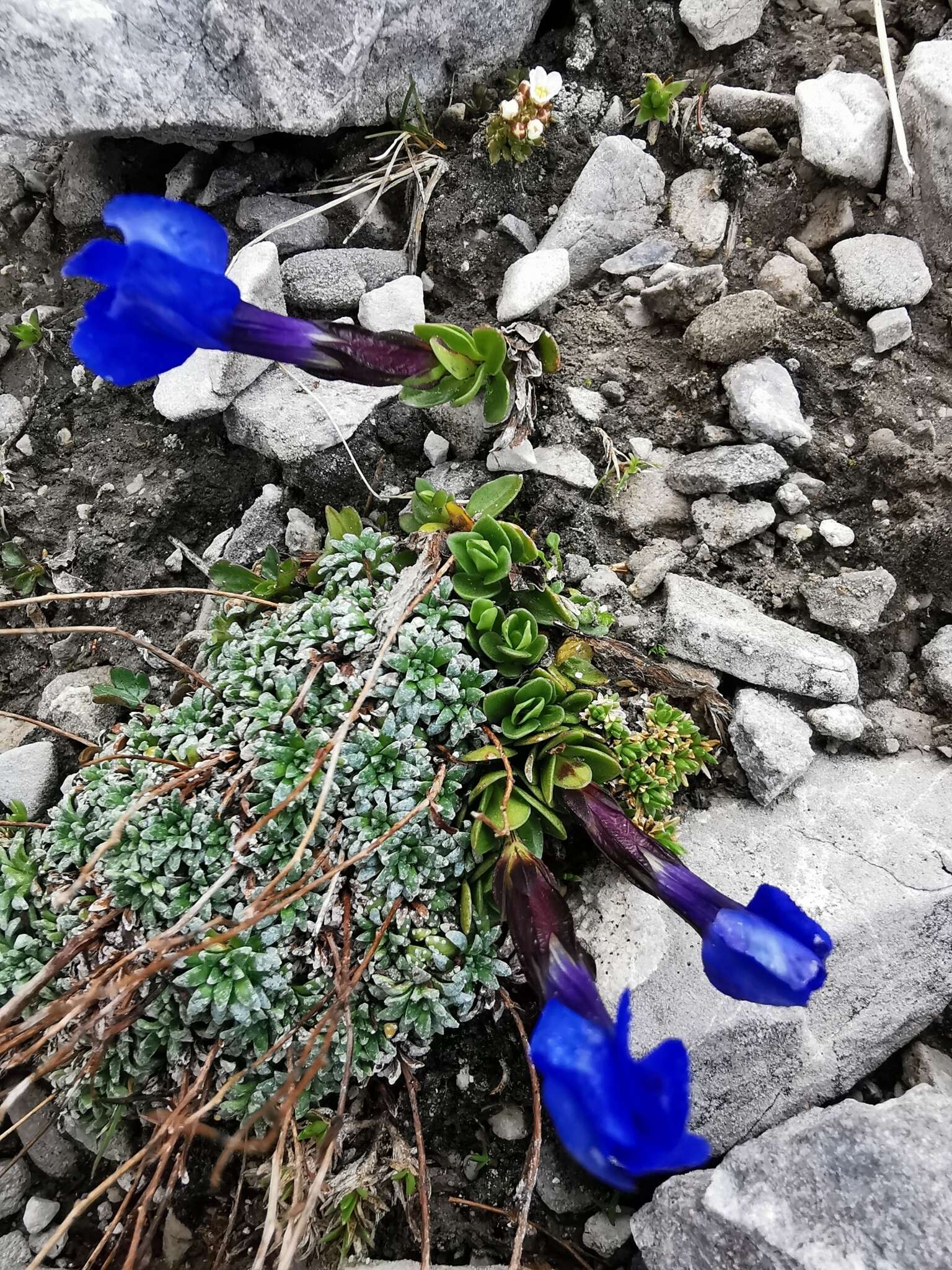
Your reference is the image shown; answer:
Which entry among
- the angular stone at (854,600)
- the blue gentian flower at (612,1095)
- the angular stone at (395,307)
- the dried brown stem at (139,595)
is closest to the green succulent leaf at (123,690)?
the dried brown stem at (139,595)

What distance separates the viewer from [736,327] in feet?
8.95

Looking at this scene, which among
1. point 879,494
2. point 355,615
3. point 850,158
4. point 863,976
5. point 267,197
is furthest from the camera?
point 267,197

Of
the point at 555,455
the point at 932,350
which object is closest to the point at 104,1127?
the point at 555,455

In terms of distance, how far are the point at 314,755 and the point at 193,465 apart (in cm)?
139

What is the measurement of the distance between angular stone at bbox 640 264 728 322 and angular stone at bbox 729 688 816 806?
1.39 m

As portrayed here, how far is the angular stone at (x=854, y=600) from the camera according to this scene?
2.56 m

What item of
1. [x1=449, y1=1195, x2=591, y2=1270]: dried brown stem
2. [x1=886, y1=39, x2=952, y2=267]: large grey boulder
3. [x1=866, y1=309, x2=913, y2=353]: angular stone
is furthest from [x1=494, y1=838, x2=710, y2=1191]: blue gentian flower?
[x1=886, y1=39, x2=952, y2=267]: large grey boulder

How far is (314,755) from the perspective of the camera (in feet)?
7.40

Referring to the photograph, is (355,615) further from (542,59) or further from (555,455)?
(542,59)

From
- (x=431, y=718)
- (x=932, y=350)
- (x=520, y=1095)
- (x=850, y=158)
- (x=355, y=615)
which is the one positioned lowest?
(x=520, y=1095)

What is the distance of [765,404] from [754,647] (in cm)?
84

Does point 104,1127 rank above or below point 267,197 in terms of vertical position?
below

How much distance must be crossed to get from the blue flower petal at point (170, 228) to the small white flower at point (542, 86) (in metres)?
1.67

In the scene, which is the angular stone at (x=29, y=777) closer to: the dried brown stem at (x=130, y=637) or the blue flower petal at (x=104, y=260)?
the dried brown stem at (x=130, y=637)
